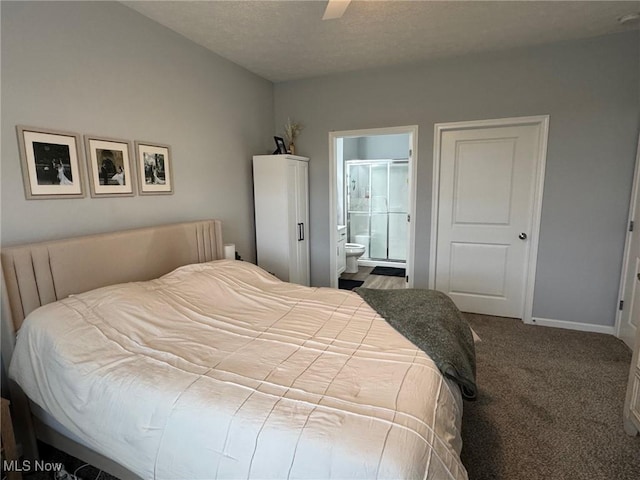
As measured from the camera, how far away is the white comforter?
103 centimetres

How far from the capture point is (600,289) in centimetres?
314

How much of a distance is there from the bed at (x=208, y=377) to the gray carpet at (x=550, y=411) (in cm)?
57

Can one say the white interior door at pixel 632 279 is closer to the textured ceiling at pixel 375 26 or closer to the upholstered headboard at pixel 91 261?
the textured ceiling at pixel 375 26

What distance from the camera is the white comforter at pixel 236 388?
103 centimetres

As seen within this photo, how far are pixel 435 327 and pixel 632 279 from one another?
2.43 meters

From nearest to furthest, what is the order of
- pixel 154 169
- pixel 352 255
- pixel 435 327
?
1. pixel 435 327
2. pixel 154 169
3. pixel 352 255

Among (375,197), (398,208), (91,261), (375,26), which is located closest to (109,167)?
(91,261)

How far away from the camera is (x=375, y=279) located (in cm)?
525

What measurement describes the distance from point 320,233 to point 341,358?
2.74 metres

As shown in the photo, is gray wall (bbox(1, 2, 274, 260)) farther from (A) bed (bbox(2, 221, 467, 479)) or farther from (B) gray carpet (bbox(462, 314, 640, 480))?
(B) gray carpet (bbox(462, 314, 640, 480))

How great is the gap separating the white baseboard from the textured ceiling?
8.61 feet

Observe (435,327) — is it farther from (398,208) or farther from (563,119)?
(398,208)

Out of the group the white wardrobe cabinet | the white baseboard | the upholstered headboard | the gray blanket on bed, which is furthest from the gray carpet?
the upholstered headboard

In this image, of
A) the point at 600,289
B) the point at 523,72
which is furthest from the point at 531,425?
the point at 523,72
